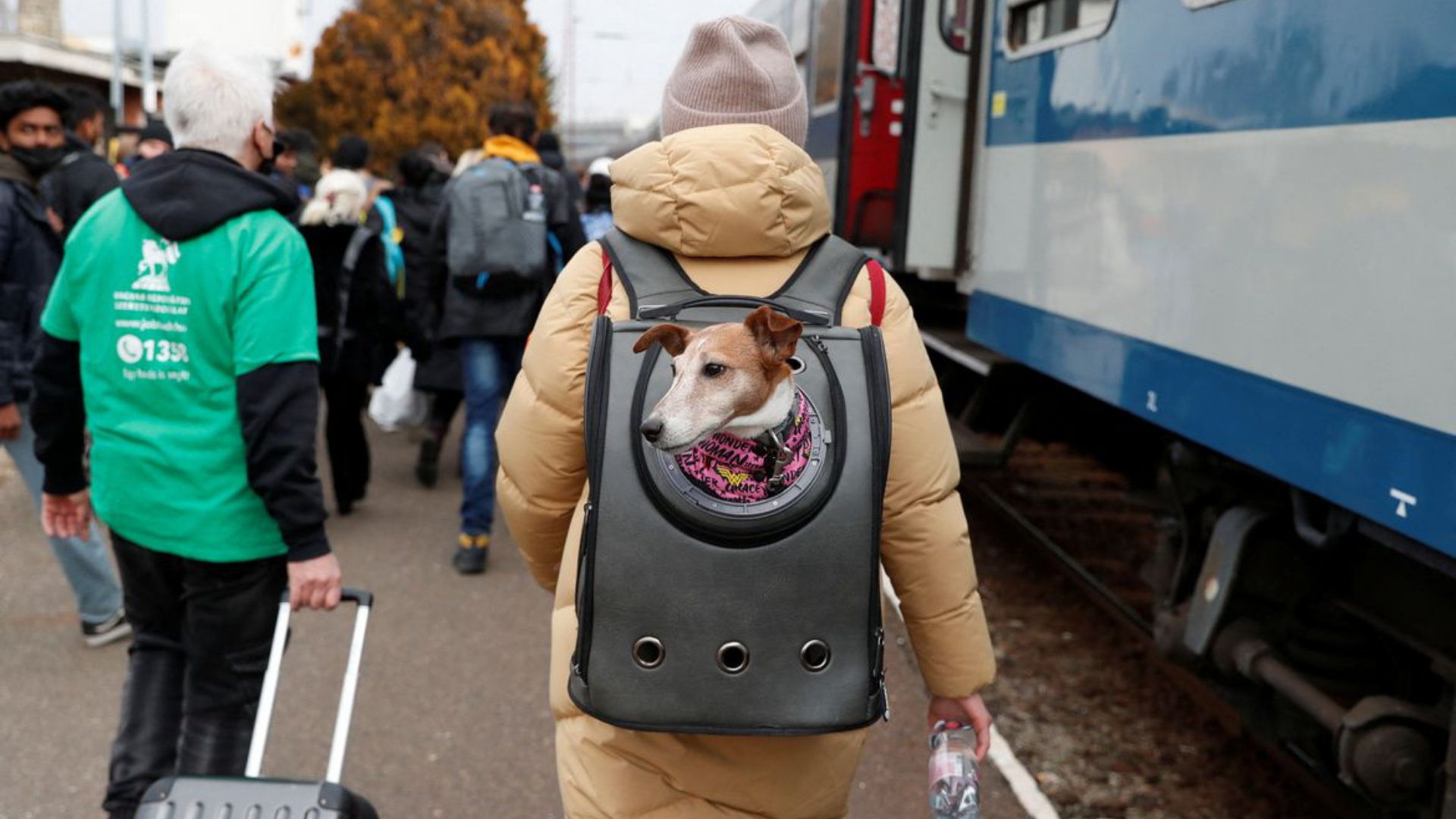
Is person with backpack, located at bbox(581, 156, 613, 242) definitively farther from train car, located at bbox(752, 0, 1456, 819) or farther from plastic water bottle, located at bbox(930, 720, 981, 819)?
plastic water bottle, located at bbox(930, 720, 981, 819)

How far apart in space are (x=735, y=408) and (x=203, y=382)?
4.99ft

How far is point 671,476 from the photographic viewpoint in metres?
1.81

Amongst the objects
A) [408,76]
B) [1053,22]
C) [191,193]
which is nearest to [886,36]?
[1053,22]

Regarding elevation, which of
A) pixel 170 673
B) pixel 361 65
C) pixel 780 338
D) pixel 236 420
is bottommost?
pixel 170 673

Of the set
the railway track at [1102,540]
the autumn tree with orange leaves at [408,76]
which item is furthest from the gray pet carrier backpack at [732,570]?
the autumn tree with orange leaves at [408,76]

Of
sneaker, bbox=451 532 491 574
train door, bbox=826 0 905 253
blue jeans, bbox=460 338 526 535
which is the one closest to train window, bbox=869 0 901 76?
train door, bbox=826 0 905 253

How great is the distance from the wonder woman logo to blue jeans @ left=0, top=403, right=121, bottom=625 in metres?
3.79

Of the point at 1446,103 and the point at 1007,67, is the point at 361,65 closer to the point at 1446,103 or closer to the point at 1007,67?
the point at 1007,67

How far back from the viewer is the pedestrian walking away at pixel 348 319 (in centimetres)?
660

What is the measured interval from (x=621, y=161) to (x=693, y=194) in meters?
0.17

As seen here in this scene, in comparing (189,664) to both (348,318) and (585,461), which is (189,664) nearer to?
(585,461)

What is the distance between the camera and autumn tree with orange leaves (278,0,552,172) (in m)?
37.1

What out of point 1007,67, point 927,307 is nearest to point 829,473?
point 1007,67

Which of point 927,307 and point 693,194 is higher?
point 693,194
